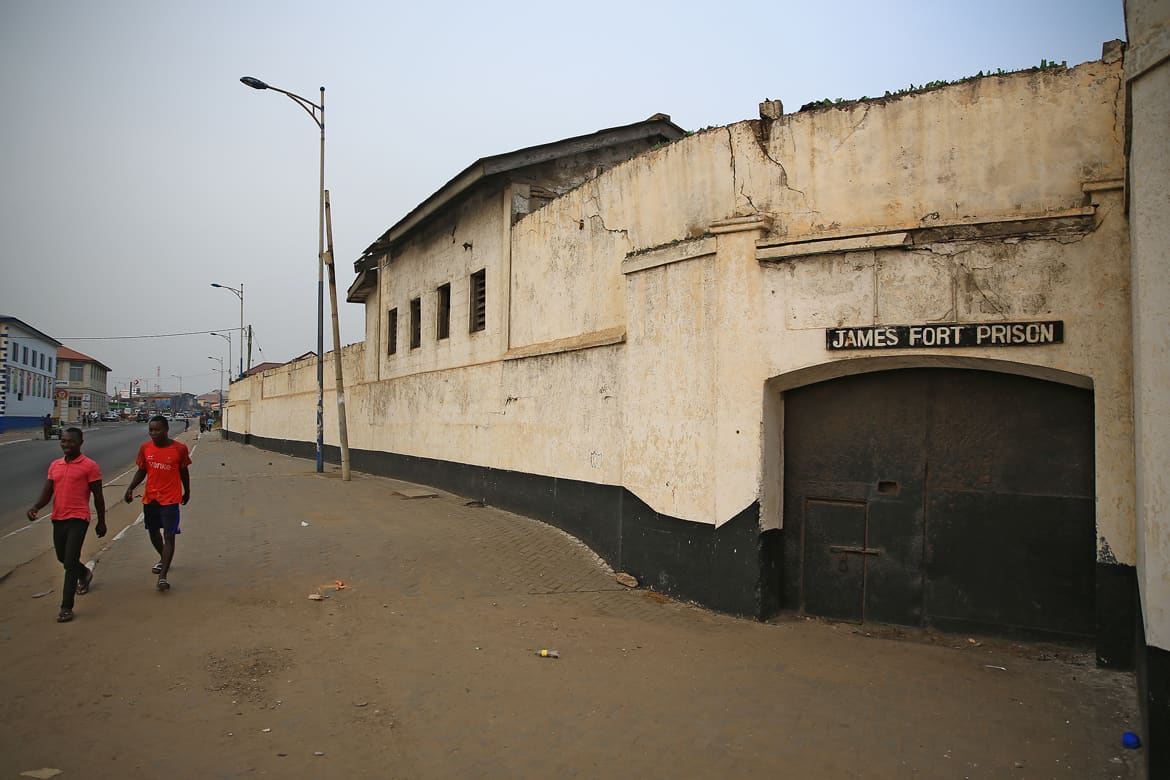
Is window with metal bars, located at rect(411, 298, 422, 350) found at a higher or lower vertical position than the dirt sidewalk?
higher

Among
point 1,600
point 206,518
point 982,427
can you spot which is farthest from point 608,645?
point 206,518

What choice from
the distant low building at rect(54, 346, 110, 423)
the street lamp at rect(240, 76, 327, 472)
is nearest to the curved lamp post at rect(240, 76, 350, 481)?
the street lamp at rect(240, 76, 327, 472)

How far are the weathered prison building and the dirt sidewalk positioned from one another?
0.55 metres

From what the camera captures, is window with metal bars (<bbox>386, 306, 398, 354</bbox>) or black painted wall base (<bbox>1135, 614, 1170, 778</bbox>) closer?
black painted wall base (<bbox>1135, 614, 1170, 778</bbox>)

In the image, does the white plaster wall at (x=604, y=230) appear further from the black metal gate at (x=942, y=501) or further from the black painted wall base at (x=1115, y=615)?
the black painted wall base at (x=1115, y=615)

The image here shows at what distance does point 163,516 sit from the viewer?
731 cm

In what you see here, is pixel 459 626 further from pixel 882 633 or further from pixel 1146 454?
pixel 1146 454

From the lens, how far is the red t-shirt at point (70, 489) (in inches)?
251

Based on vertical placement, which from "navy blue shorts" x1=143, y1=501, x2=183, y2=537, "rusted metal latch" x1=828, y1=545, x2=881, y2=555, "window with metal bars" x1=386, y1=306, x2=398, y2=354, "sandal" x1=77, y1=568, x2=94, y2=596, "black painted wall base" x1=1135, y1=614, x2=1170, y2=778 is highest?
"window with metal bars" x1=386, y1=306, x2=398, y2=354

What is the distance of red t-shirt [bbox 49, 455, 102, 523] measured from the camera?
6.39 m

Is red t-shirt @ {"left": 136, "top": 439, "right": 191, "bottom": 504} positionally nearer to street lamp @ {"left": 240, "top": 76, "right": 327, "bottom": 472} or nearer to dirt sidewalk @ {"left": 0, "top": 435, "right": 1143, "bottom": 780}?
dirt sidewalk @ {"left": 0, "top": 435, "right": 1143, "bottom": 780}

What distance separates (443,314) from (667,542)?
947 centimetres

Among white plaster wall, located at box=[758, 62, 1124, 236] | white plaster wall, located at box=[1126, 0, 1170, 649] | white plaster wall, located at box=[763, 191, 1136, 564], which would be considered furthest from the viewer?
white plaster wall, located at box=[758, 62, 1124, 236]

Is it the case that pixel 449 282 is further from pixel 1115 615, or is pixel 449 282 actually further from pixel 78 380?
pixel 78 380
